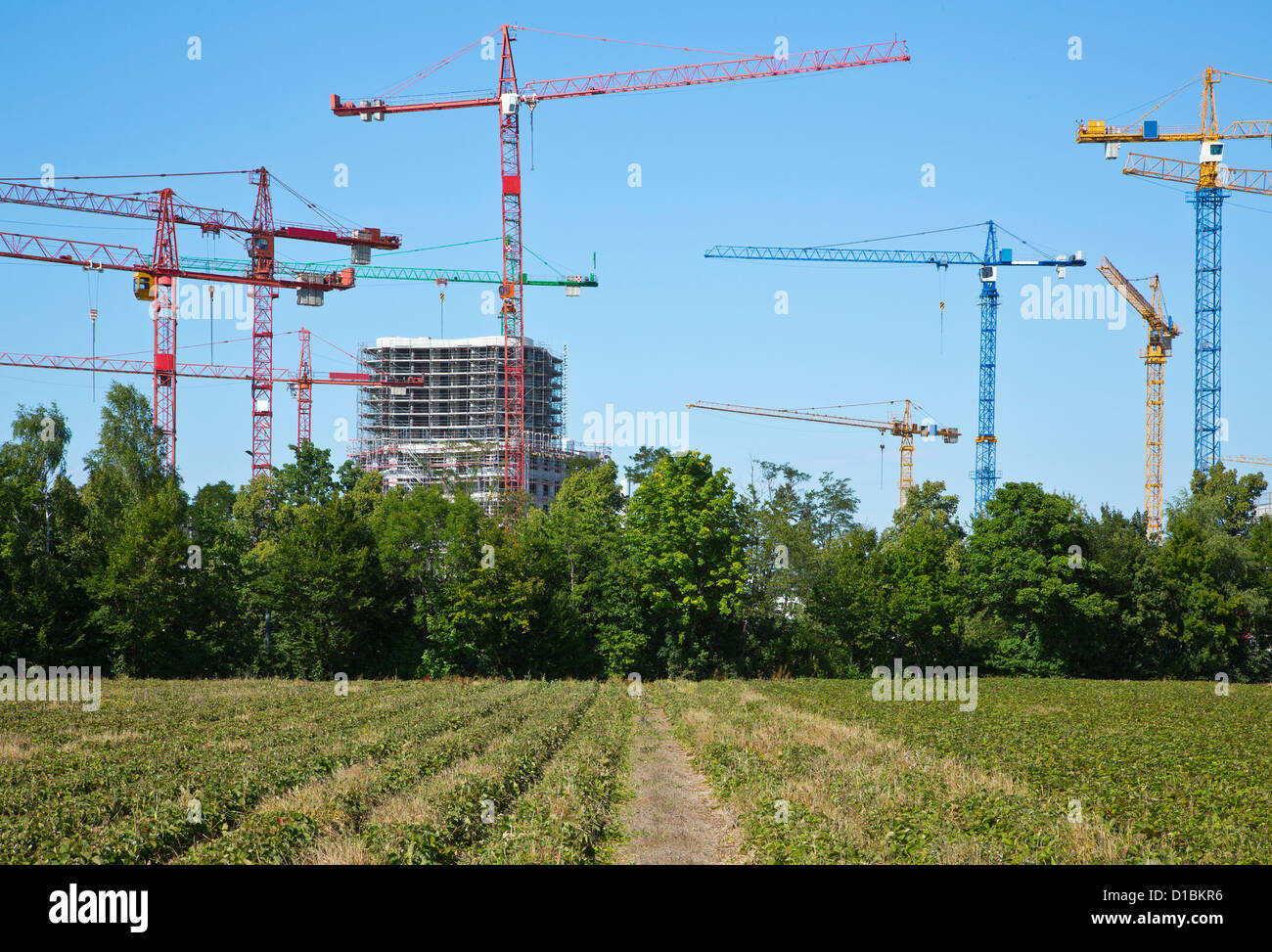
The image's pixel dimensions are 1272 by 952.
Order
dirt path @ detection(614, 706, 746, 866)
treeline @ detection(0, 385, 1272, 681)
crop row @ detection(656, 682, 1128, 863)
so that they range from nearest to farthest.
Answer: crop row @ detection(656, 682, 1128, 863) → dirt path @ detection(614, 706, 746, 866) → treeline @ detection(0, 385, 1272, 681)

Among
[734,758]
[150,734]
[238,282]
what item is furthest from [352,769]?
[238,282]

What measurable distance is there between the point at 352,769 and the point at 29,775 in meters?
7.30

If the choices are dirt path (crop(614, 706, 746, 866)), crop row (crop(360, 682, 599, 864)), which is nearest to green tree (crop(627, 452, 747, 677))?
crop row (crop(360, 682, 599, 864))

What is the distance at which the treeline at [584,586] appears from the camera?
2462 inches

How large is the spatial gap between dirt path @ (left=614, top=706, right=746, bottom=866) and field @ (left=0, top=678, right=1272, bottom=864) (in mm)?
101

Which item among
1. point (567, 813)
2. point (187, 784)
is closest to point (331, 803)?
point (567, 813)

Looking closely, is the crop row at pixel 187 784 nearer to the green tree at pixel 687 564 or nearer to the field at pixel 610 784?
the field at pixel 610 784

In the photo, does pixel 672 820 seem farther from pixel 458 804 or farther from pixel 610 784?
pixel 458 804

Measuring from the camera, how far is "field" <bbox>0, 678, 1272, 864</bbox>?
16.5 m

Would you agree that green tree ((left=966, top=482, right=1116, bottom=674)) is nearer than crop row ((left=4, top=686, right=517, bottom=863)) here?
No

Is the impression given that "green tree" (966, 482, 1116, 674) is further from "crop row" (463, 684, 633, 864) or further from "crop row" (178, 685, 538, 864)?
"crop row" (178, 685, 538, 864)

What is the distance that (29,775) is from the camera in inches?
944

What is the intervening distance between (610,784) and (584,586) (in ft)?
156
